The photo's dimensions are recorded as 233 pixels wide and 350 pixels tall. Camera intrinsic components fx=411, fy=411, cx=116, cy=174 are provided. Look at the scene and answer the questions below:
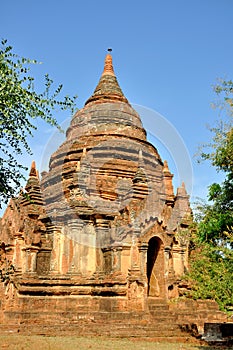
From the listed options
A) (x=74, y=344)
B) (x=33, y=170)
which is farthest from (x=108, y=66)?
(x=74, y=344)

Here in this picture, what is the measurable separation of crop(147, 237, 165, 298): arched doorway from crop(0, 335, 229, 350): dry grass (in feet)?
12.0

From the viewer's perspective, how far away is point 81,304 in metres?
15.5

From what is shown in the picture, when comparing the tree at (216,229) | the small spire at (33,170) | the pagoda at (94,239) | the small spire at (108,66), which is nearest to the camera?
the tree at (216,229)

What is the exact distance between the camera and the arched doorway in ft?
55.9

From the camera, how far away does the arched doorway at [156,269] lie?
55.9 feet

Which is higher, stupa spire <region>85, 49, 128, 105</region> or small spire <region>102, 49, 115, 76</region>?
small spire <region>102, 49, 115, 76</region>

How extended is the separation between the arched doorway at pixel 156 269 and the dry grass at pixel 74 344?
365cm

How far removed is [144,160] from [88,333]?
A: 10384mm

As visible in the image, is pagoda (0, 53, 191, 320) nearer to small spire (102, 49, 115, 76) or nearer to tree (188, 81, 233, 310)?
tree (188, 81, 233, 310)

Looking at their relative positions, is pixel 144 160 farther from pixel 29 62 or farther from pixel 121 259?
pixel 29 62

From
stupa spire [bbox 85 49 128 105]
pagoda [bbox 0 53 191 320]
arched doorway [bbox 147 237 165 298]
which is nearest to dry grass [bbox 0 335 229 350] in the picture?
pagoda [bbox 0 53 191 320]

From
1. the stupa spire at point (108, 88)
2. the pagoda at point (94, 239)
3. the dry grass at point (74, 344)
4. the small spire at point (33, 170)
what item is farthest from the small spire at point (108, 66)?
the dry grass at point (74, 344)

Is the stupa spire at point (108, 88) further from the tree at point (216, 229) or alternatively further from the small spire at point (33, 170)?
the tree at point (216, 229)

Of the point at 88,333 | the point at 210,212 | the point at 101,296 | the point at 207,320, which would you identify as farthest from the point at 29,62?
the point at 207,320
